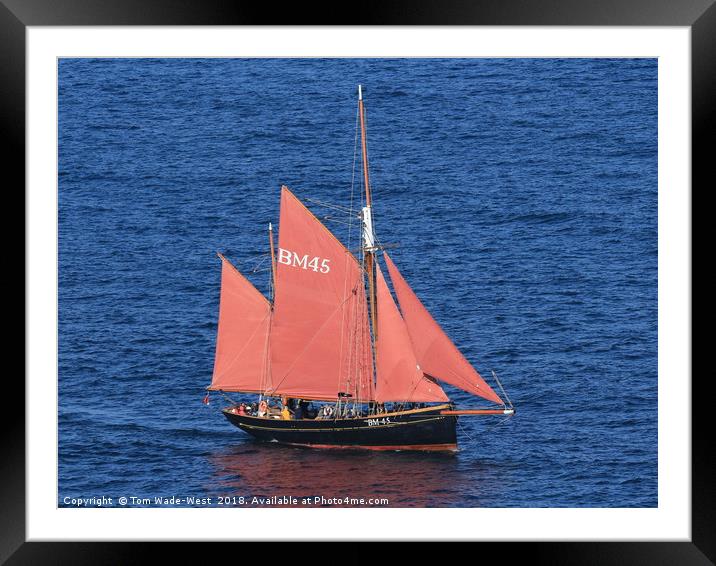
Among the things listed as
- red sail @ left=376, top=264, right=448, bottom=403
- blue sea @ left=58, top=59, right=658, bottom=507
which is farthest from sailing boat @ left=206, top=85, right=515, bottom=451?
blue sea @ left=58, top=59, right=658, bottom=507

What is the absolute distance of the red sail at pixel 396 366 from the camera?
7288cm

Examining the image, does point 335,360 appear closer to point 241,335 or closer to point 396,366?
point 396,366

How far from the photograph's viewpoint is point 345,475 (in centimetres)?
6900

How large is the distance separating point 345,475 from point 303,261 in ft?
42.2

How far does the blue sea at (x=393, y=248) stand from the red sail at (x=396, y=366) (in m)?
3.33

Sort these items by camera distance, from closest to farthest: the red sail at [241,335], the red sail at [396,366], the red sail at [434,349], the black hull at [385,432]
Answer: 1. the red sail at [434,349]
2. the red sail at [396,366]
3. the black hull at [385,432]
4. the red sail at [241,335]

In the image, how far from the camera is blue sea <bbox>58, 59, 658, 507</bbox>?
232 feet

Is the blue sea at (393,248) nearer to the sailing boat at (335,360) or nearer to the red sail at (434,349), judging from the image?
the sailing boat at (335,360)
